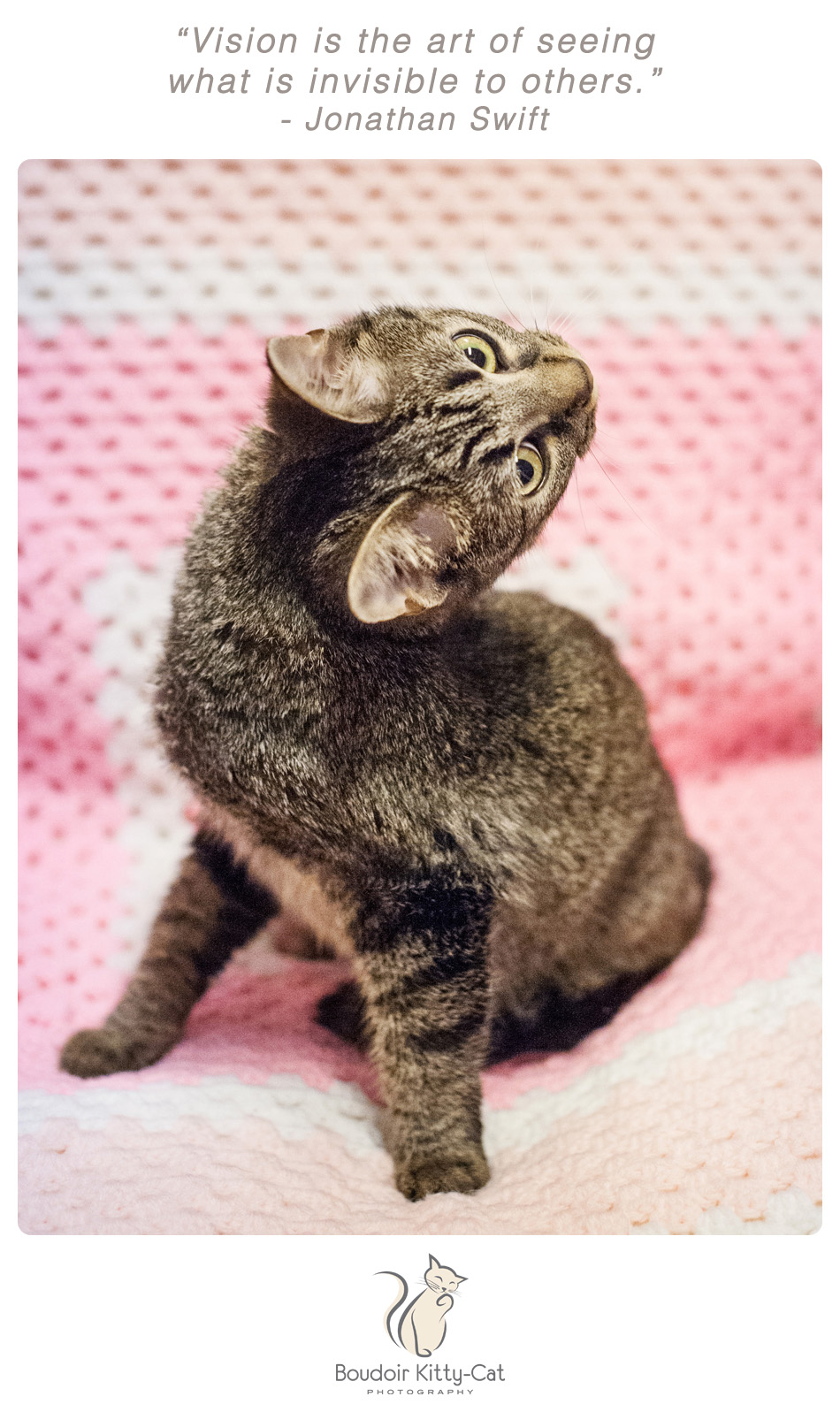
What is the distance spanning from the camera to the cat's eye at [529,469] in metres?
0.76

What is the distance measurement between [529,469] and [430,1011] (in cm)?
40

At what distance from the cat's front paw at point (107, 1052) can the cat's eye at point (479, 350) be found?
1.98 ft

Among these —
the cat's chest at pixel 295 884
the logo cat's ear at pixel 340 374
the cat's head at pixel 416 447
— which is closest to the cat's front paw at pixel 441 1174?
the cat's chest at pixel 295 884

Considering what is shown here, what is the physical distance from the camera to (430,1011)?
76 cm
